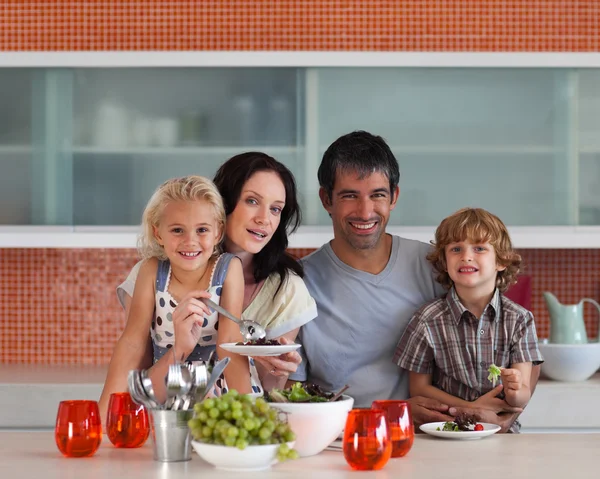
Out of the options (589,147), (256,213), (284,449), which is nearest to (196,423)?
(284,449)

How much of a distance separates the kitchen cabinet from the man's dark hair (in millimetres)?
898

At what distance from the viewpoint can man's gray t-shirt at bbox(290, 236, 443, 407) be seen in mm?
2225

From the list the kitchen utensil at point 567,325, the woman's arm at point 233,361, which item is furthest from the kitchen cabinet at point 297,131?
the woman's arm at point 233,361

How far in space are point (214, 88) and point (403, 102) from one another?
675 mm

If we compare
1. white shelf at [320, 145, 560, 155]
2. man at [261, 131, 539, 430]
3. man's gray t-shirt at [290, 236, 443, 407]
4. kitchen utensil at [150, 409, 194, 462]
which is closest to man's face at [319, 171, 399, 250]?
man at [261, 131, 539, 430]

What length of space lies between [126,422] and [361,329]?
0.87 meters

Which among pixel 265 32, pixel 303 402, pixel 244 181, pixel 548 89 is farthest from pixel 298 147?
pixel 303 402

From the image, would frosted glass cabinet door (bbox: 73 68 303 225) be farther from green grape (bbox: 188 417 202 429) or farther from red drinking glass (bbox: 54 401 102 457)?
green grape (bbox: 188 417 202 429)

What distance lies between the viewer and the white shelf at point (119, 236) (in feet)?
A: 10.2

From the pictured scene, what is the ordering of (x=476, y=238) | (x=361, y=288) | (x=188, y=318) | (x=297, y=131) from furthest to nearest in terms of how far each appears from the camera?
(x=297, y=131) < (x=361, y=288) < (x=476, y=238) < (x=188, y=318)

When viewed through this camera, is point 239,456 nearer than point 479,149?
Yes

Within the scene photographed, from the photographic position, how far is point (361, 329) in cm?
223

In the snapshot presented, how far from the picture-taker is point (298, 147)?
3.17 m

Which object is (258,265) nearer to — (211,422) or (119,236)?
(211,422)
